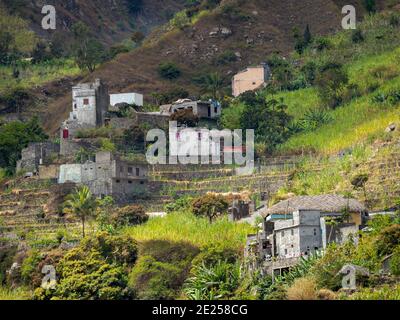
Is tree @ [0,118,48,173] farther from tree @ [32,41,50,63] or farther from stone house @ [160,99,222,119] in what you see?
tree @ [32,41,50,63]

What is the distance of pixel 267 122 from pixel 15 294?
2654 centimetres

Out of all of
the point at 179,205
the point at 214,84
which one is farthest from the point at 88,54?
the point at 179,205

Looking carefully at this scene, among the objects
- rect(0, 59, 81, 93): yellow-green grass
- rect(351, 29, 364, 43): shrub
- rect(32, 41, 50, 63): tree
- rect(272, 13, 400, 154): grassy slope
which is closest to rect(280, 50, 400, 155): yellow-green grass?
rect(272, 13, 400, 154): grassy slope

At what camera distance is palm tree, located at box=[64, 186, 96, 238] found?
327 feet

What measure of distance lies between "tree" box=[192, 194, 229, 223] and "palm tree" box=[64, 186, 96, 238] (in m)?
5.85

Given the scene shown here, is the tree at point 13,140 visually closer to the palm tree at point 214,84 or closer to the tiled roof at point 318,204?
the palm tree at point 214,84

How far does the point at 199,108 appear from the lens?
384 feet

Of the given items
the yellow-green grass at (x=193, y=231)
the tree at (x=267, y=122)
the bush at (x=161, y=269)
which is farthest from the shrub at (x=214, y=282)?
the tree at (x=267, y=122)

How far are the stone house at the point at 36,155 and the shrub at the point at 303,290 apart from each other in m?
29.8

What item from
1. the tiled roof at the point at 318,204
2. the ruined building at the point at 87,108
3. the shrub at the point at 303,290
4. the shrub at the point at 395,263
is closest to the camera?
the shrub at the point at 303,290

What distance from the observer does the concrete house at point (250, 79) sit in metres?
126

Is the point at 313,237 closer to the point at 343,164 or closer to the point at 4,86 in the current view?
the point at 343,164
